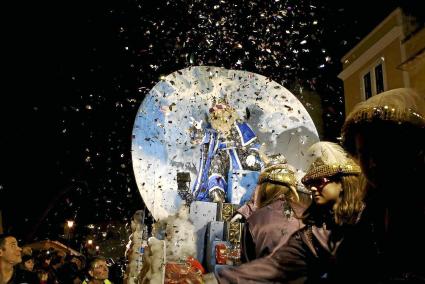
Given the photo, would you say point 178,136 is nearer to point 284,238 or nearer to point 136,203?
point 136,203

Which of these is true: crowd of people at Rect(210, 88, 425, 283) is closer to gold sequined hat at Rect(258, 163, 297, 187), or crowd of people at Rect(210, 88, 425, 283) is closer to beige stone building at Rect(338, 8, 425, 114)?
gold sequined hat at Rect(258, 163, 297, 187)

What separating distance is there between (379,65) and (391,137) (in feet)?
51.3

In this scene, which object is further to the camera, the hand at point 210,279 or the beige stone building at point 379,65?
the beige stone building at point 379,65

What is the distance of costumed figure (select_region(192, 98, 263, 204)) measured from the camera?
15.7m

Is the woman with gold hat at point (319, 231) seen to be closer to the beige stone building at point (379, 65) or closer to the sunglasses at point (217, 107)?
the beige stone building at point (379, 65)

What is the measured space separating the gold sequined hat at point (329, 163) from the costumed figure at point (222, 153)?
40.5 feet

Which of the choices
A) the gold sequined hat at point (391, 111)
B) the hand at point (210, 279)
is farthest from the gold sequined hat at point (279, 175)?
the hand at point (210, 279)

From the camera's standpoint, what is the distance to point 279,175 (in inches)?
153

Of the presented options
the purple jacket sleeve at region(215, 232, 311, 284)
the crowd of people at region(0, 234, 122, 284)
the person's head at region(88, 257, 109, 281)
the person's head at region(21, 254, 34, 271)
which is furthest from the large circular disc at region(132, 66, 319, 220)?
the purple jacket sleeve at region(215, 232, 311, 284)

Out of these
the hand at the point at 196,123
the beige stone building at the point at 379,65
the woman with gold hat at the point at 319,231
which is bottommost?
the woman with gold hat at the point at 319,231

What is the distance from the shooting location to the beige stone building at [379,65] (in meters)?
14.3

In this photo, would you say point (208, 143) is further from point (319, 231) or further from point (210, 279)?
point (210, 279)

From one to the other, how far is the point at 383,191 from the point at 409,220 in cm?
18

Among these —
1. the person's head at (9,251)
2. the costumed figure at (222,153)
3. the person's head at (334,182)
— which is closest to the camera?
the person's head at (334,182)
